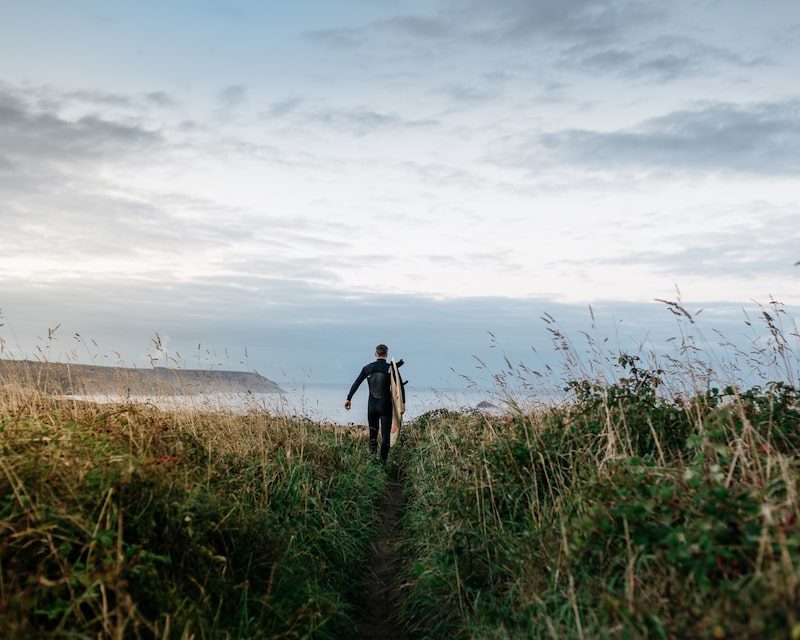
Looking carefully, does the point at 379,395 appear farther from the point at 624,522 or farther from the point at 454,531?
the point at 624,522

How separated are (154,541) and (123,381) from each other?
8.12m

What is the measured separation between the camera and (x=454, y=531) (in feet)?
22.9

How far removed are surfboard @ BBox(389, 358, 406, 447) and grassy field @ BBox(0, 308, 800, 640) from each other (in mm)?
6056

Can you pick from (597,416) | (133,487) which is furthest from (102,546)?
(597,416)

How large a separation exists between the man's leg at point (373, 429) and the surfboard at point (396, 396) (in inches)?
17.4

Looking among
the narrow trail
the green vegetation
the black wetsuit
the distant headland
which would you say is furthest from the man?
the green vegetation

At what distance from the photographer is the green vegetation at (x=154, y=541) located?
438 cm

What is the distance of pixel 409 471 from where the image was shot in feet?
45.8

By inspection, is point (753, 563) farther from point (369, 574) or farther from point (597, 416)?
point (369, 574)

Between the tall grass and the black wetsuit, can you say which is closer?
the tall grass

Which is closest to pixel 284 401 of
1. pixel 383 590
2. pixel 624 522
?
pixel 383 590

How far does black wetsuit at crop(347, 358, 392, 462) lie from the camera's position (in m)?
15.5

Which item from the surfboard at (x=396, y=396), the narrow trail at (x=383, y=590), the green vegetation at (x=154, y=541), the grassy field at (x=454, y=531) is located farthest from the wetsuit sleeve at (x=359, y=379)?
the green vegetation at (x=154, y=541)

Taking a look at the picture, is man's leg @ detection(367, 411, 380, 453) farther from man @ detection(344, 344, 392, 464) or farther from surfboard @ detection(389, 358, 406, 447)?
surfboard @ detection(389, 358, 406, 447)
